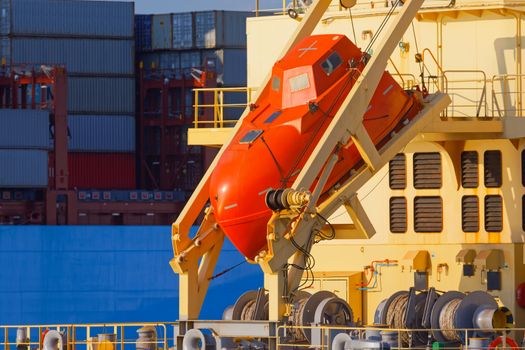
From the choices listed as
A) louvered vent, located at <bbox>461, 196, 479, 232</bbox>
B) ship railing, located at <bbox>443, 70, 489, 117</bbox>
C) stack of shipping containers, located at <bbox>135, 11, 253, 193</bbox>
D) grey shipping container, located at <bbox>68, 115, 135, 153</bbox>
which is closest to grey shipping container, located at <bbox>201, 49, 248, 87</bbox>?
stack of shipping containers, located at <bbox>135, 11, 253, 193</bbox>

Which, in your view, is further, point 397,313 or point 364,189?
point 364,189

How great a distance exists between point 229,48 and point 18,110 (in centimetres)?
1456

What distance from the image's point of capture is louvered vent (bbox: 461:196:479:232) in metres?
26.7

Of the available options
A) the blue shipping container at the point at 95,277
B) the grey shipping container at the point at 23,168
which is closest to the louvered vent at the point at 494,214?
the blue shipping container at the point at 95,277

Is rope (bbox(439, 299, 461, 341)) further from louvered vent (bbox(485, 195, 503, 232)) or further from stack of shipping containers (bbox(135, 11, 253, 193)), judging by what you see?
stack of shipping containers (bbox(135, 11, 253, 193))

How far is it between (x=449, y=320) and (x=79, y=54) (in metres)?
57.7

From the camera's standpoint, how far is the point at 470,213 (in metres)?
26.8

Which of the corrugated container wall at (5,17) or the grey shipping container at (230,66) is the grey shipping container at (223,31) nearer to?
the grey shipping container at (230,66)

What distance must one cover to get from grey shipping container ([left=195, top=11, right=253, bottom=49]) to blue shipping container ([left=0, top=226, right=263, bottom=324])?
826 inches

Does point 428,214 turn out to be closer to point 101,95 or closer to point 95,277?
point 95,277

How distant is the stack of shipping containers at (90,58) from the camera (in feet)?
251

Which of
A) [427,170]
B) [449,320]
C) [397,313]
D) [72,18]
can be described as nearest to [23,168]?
[72,18]

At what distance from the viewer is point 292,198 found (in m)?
21.6

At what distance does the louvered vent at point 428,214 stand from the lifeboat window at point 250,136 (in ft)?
16.6
